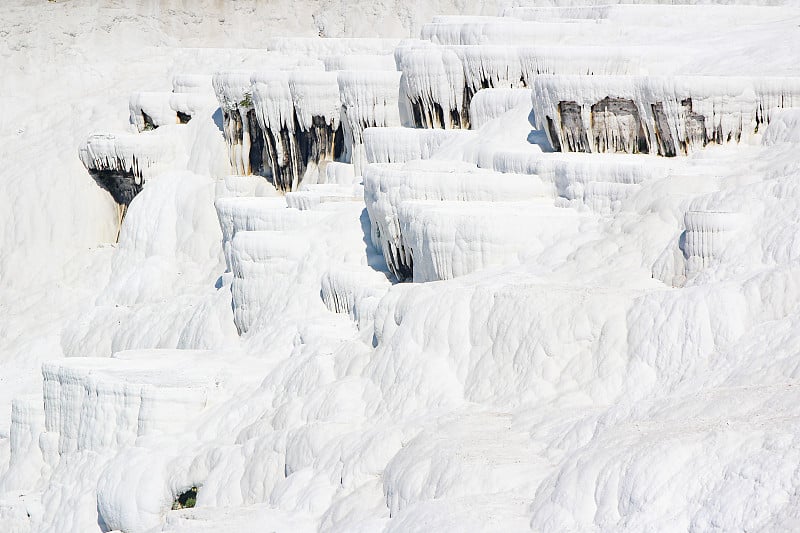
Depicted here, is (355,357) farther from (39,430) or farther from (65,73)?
(65,73)

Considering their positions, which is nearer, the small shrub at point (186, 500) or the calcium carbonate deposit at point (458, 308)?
the calcium carbonate deposit at point (458, 308)

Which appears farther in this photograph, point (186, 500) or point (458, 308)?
point (186, 500)

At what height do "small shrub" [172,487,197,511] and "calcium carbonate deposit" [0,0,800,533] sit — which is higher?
"calcium carbonate deposit" [0,0,800,533]

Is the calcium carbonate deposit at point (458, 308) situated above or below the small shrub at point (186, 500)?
above

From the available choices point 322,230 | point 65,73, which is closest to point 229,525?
point 322,230

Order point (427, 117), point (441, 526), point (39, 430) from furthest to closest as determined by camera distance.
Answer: point (427, 117), point (39, 430), point (441, 526)

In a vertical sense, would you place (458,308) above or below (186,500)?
above

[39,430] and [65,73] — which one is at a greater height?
[65,73]

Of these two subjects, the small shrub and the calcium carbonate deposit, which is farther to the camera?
the small shrub
